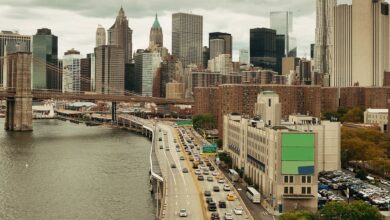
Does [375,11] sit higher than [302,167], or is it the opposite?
[375,11]

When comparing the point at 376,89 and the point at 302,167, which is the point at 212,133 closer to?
the point at 376,89

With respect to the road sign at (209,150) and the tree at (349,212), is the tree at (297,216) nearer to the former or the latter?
the tree at (349,212)

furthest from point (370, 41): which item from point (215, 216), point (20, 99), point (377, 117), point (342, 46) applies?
point (215, 216)

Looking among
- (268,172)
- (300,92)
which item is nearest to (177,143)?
(300,92)

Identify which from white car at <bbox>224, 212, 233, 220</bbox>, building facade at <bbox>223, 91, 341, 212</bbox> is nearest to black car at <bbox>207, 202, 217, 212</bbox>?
white car at <bbox>224, 212, 233, 220</bbox>

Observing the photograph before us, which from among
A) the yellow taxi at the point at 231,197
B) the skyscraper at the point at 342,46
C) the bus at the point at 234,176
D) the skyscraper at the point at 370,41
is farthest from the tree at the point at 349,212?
the skyscraper at the point at 342,46

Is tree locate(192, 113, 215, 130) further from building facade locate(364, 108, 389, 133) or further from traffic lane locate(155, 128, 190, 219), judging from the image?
traffic lane locate(155, 128, 190, 219)
